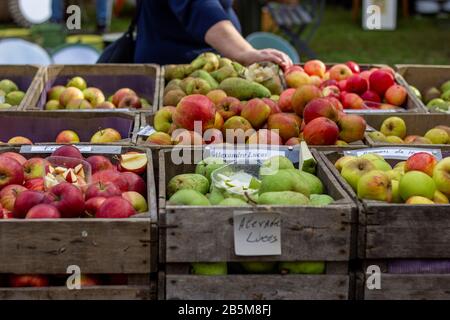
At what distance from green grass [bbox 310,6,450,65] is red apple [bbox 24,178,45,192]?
5918 millimetres

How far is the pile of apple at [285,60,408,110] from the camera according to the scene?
3.44m

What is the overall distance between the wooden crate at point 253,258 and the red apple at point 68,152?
55 cm

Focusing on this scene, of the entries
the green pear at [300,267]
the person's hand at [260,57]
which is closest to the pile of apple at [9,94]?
the person's hand at [260,57]

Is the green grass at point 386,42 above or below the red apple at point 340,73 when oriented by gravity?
below

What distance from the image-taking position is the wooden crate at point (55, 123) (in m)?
3.08

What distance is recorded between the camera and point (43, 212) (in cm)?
196

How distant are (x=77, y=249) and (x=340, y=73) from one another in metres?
2.20

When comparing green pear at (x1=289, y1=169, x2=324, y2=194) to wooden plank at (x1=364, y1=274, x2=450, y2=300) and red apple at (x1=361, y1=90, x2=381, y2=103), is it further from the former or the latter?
red apple at (x1=361, y1=90, x2=381, y2=103)

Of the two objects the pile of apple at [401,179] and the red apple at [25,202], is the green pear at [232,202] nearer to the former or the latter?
the pile of apple at [401,179]

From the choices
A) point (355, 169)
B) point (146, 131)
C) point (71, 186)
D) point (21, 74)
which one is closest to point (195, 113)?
point (146, 131)

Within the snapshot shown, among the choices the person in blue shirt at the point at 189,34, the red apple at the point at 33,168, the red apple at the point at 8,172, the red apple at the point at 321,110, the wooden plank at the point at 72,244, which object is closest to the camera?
the wooden plank at the point at 72,244

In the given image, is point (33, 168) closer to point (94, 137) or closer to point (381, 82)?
point (94, 137)

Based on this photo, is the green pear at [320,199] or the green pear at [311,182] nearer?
the green pear at [320,199]
